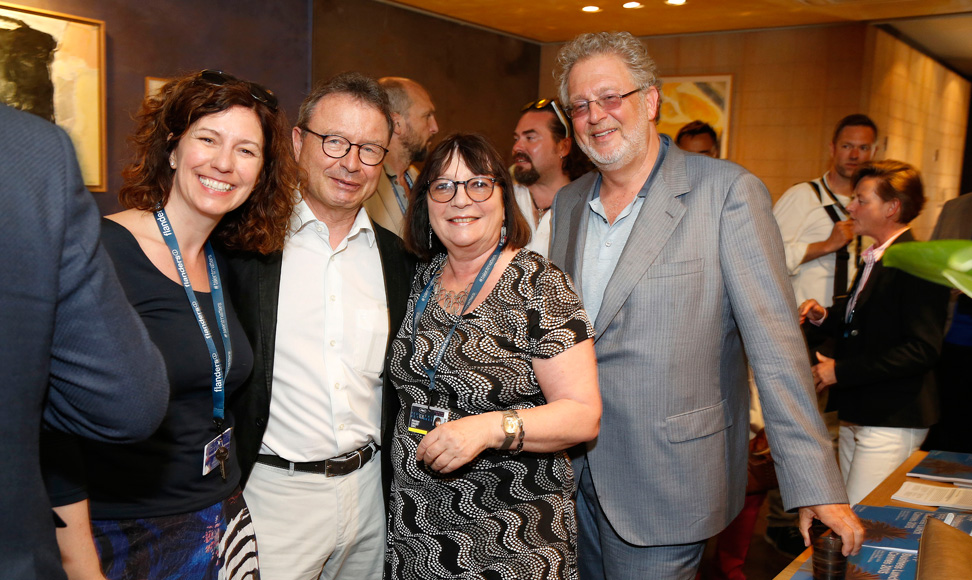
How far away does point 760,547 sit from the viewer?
4164mm

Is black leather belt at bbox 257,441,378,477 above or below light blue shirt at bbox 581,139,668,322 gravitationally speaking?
below

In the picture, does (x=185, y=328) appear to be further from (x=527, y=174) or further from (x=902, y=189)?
(x=902, y=189)

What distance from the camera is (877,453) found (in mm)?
3145

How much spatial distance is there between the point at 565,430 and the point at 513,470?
19 centimetres

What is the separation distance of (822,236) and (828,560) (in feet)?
11.2

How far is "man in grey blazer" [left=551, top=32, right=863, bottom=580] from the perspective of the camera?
1841 mm

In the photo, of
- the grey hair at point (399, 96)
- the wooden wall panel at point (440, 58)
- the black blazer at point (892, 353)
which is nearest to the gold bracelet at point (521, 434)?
the black blazer at point (892, 353)

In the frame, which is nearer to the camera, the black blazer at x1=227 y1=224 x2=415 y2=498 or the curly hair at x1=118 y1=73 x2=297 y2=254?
the curly hair at x1=118 y1=73 x2=297 y2=254

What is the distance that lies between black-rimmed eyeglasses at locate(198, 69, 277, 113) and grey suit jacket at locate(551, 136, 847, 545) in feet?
3.34

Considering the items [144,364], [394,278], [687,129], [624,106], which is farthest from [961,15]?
[144,364]

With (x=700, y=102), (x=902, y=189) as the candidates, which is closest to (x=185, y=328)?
(x=902, y=189)

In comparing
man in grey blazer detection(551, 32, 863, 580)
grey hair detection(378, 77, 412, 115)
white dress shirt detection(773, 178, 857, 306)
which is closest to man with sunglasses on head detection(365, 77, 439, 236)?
grey hair detection(378, 77, 412, 115)

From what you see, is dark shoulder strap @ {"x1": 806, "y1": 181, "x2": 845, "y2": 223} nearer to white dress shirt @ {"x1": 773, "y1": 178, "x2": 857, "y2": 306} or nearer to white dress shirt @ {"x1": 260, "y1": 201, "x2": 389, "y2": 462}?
white dress shirt @ {"x1": 773, "y1": 178, "x2": 857, "y2": 306}

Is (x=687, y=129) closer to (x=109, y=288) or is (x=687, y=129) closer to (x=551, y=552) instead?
(x=551, y=552)
